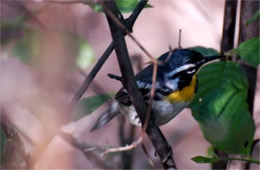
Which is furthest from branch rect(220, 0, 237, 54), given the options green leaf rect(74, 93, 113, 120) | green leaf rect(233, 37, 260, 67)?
green leaf rect(74, 93, 113, 120)

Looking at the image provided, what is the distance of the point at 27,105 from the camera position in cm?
261

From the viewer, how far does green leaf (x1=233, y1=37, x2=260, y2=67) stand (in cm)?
260

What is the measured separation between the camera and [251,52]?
103 inches

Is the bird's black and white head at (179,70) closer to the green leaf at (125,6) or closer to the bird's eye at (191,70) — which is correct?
the bird's eye at (191,70)

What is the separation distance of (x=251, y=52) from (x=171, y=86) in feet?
2.73

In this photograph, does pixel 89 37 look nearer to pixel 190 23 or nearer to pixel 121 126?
pixel 190 23

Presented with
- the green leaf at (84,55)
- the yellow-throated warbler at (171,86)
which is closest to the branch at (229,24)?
the yellow-throated warbler at (171,86)

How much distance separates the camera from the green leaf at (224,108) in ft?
8.49

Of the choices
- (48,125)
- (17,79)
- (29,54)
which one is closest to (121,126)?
(17,79)

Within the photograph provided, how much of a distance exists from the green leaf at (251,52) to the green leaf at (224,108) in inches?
6.5

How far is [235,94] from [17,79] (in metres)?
1.55

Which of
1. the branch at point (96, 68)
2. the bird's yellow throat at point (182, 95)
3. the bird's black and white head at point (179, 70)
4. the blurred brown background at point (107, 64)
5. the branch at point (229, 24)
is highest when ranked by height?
the branch at point (96, 68)

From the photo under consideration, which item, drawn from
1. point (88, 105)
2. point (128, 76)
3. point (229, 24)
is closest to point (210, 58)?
point (229, 24)

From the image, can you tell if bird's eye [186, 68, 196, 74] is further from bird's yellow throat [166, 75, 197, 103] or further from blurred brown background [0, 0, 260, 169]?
blurred brown background [0, 0, 260, 169]
